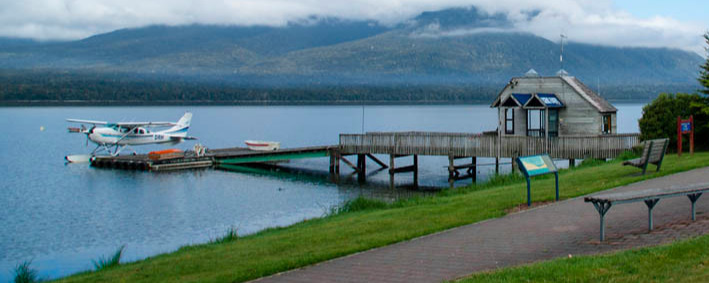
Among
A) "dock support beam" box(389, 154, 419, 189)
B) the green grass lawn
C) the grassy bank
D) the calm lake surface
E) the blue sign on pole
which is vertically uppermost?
the blue sign on pole

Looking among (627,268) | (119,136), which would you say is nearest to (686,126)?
(627,268)

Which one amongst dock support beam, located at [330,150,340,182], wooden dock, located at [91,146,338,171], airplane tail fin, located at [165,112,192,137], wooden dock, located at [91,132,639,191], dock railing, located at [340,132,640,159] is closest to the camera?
dock railing, located at [340,132,640,159]

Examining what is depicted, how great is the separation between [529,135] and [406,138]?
6.98 metres

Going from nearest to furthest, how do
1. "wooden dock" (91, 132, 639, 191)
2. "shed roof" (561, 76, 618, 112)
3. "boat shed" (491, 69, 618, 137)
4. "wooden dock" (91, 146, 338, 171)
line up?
"wooden dock" (91, 132, 639, 191), "shed roof" (561, 76, 618, 112), "boat shed" (491, 69, 618, 137), "wooden dock" (91, 146, 338, 171)

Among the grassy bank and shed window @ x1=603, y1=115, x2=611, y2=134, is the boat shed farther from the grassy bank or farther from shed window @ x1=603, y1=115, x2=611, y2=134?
the grassy bank

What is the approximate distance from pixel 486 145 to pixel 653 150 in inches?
720

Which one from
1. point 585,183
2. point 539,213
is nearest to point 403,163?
point 585,183

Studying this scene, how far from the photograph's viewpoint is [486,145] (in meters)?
37.4

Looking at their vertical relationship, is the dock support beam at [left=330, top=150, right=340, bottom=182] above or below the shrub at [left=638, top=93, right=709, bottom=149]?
below

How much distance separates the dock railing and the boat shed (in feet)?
4.98

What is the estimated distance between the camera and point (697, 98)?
29734 millimetres

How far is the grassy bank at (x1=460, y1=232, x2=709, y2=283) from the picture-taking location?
8867 millimetres

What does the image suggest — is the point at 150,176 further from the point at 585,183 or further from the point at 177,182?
the point at 585,183

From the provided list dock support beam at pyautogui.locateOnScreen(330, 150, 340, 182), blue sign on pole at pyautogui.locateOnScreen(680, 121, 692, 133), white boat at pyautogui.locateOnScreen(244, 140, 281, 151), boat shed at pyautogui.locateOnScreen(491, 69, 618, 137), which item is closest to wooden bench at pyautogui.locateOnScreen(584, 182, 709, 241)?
blue sign on pole at pyautogui.locateOnScreen(680, 121, 692, 133)
